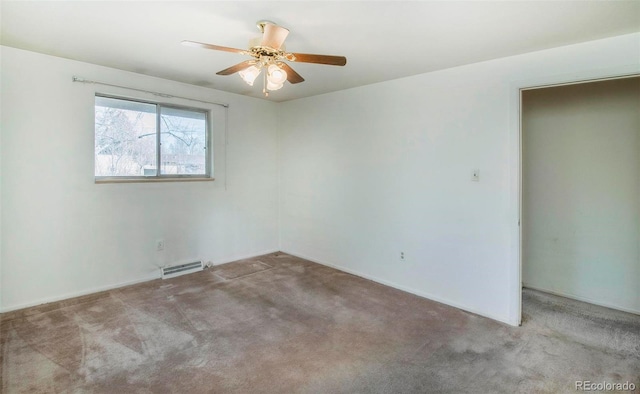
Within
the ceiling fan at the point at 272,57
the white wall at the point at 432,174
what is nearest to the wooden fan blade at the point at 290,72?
the ceiling fan at the point at 272,57

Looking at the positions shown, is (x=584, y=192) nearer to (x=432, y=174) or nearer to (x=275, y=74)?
(x=432, y=174)

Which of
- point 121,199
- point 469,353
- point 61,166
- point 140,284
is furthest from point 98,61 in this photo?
point 469,353

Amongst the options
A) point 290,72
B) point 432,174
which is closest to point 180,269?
point 290,72

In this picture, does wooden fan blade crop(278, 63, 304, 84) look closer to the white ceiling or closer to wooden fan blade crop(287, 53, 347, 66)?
wooden fan blade crop(287, 53, 347, 66)

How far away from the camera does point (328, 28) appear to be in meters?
2.25

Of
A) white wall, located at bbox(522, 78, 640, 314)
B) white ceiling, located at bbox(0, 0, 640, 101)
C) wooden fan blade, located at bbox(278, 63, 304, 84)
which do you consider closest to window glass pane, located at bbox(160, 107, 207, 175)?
white ceiling, located at bbox(0, 0, 640, 101)

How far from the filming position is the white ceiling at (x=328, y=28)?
1.96 meters

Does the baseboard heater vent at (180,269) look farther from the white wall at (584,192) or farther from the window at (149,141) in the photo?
the white wall at (584,192)

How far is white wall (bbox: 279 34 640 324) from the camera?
275 centimetres

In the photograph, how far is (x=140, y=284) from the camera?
3600 millimetres

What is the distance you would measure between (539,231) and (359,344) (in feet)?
8.26

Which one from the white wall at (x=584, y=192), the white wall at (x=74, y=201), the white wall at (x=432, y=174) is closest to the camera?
the white wall at (x=432, y=174)

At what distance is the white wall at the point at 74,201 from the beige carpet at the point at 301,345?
0.32 m

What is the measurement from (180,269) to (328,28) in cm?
320
